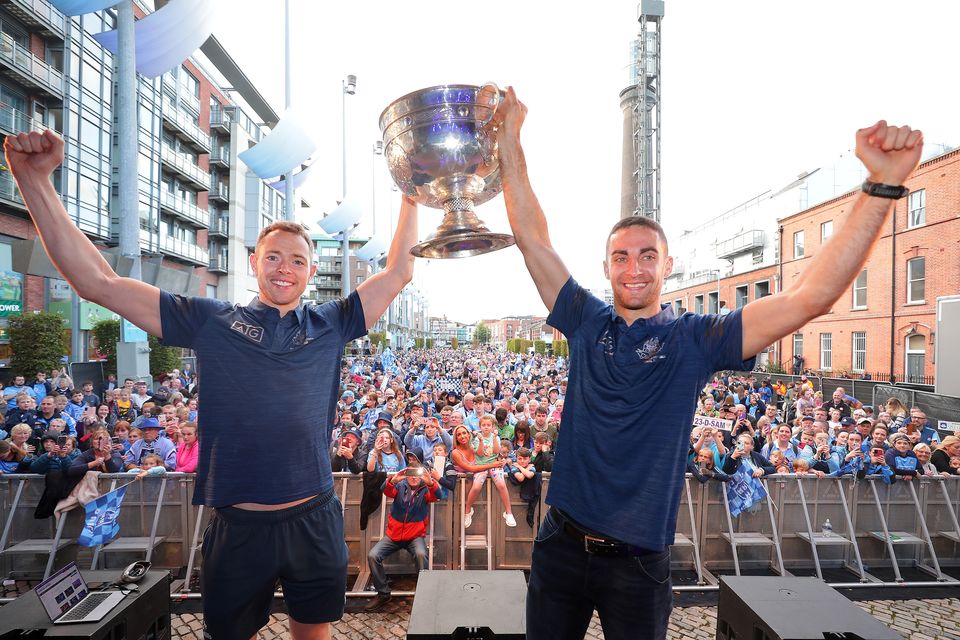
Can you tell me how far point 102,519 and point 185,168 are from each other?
31.4 meters

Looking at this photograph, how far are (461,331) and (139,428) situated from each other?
188 metres

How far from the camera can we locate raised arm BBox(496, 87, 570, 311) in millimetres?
2088

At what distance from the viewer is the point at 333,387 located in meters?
2.25

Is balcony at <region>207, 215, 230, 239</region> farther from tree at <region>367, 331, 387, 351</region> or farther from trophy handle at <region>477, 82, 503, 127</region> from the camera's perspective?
trophy handle at <region>477, 82, 503, 127</region>

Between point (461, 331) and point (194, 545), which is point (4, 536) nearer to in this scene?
point (194, 545)

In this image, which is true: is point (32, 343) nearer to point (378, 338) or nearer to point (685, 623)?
point (685, 623)

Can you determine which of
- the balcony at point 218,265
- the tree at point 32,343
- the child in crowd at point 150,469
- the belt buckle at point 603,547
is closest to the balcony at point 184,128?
the balcony at point 218,265

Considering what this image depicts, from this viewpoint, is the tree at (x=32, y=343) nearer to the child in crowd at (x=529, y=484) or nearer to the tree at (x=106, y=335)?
the tree at (x=106, y=335)

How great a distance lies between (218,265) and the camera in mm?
35781

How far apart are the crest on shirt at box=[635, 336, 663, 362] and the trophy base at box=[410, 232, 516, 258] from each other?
2.47ft

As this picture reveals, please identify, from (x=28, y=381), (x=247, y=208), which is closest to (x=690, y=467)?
(x=28, y=381)

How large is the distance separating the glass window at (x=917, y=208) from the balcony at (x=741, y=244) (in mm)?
12211

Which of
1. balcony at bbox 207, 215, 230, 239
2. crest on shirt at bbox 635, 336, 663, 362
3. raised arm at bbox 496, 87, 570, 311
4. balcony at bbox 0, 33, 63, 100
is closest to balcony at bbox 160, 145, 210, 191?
balcony at bbox 207, 215, 230, 239

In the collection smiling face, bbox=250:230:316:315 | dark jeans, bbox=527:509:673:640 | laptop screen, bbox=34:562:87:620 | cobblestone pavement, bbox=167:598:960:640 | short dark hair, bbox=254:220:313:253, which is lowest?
cobblestone pavement, bbox=167:598:960:640
